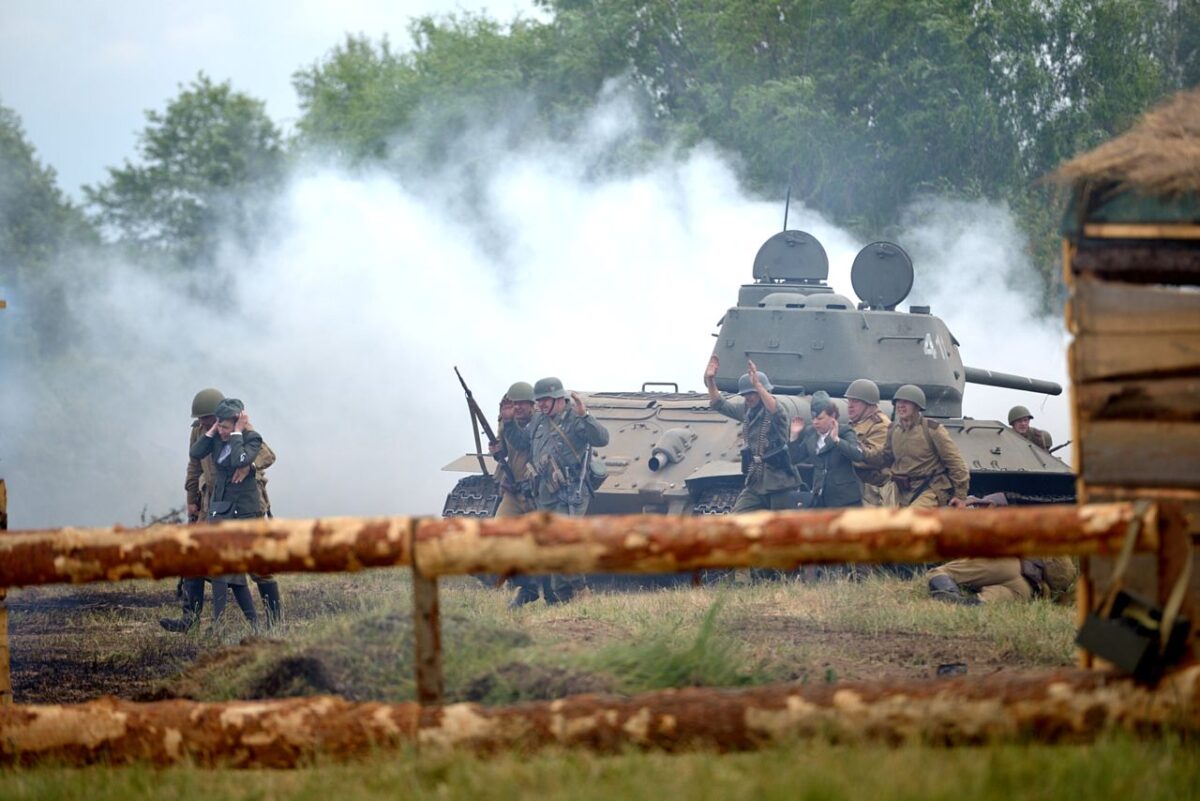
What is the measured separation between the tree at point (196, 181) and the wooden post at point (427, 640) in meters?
29.3

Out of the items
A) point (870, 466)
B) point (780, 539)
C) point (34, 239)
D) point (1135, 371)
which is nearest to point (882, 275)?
point (870, 466)

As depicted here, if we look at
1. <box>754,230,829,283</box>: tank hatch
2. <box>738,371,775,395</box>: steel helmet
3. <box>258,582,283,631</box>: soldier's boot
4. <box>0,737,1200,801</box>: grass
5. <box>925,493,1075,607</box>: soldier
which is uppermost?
<box>754,230,829,283</box>: tank hatch

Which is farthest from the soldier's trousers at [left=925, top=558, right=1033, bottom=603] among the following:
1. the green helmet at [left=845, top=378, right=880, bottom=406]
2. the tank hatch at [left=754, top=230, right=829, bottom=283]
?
the tank hatch at [left=754, top=230, right=829, bottom=283]

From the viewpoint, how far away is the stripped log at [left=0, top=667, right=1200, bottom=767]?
500 centimetres

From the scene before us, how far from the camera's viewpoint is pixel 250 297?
3212cm

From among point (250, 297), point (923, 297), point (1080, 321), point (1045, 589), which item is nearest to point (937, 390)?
A: point (1045, 589)

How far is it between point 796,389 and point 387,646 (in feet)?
32.8

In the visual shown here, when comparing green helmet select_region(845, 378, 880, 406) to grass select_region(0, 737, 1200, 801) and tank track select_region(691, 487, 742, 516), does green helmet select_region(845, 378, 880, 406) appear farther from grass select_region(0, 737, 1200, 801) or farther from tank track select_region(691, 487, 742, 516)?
grass select_region(0, 737, 1200, 801)

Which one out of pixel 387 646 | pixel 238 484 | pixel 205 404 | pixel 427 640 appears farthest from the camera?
pixel 205 404

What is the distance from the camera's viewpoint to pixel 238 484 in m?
13.0

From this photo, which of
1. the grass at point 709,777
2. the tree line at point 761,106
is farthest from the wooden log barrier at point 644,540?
the tree line at point 761,106

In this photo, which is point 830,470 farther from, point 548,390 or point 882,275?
point 882,275

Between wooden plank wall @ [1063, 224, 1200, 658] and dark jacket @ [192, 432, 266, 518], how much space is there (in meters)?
8.45

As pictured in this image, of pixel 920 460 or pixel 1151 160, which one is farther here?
pixel 920 460
